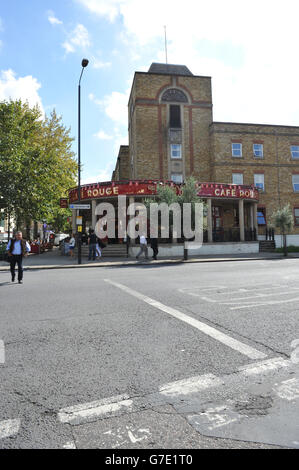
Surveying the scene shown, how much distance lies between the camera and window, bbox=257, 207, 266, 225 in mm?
31297

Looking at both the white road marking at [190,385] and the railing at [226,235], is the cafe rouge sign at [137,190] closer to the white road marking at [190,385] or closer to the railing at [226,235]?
the railing at [226,235]

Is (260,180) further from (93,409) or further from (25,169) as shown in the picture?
(93,409)

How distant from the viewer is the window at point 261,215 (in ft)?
103

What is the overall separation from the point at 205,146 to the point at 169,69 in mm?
10592

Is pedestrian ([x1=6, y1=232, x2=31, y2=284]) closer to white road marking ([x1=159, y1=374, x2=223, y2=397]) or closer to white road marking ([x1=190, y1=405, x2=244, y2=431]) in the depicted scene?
white road marking ([x1=159, y1=374, x2=223, y2=397])

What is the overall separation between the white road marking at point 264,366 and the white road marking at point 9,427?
82.4 inches

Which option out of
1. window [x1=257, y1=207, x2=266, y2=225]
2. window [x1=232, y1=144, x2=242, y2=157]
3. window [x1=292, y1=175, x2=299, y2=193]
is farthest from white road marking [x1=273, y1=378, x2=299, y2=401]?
window [x1=292, y1=175, x2=299, y2=193]

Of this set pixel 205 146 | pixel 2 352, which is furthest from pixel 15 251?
pixel 205 146

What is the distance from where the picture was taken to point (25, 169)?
24.9 meters

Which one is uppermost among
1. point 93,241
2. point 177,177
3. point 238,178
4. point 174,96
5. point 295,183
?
point 174,96

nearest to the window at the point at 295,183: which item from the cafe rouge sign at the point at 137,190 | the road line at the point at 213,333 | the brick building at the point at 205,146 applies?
the brick building at the point at 205,146

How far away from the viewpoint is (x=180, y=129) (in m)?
31.1
